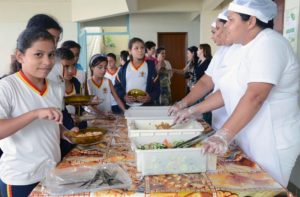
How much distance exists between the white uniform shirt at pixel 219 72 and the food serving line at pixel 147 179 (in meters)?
0.59

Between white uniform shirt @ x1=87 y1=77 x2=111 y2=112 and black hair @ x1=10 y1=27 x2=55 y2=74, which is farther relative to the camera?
white uniform shirt @ x1=87 y1=77 x2=111 y2=112

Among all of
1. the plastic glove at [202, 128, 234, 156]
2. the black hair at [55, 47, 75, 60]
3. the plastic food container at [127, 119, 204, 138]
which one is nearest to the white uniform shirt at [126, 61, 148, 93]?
the black hair at [55, 47, 75, 60]

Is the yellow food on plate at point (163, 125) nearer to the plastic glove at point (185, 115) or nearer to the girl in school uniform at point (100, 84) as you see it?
the plastic glove at point (185, 115)

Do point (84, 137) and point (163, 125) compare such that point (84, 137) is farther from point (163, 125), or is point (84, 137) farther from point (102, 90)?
point (102, 90)

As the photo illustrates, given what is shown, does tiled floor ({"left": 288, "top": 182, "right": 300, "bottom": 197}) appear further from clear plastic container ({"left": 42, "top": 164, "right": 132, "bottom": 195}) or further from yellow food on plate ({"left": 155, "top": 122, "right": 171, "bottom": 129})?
clear plastic container ({"left": 42, "top": 164, "right": 132, "bottom": 195})

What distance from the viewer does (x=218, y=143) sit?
104 centimetres

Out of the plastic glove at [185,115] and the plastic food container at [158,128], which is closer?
the plastic food container at [158,128]

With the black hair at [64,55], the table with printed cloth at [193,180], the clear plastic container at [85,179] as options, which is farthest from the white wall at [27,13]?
the clear plastic container at [85,179]

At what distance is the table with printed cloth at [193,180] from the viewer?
0.88 m

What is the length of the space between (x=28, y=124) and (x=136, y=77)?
1.91 metres

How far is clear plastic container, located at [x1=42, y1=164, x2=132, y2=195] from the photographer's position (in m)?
0.88

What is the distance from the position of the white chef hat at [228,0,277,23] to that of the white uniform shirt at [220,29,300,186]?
7 centimetres

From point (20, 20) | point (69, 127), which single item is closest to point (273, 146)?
point (69, 127)

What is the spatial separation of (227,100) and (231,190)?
0.73 metres
